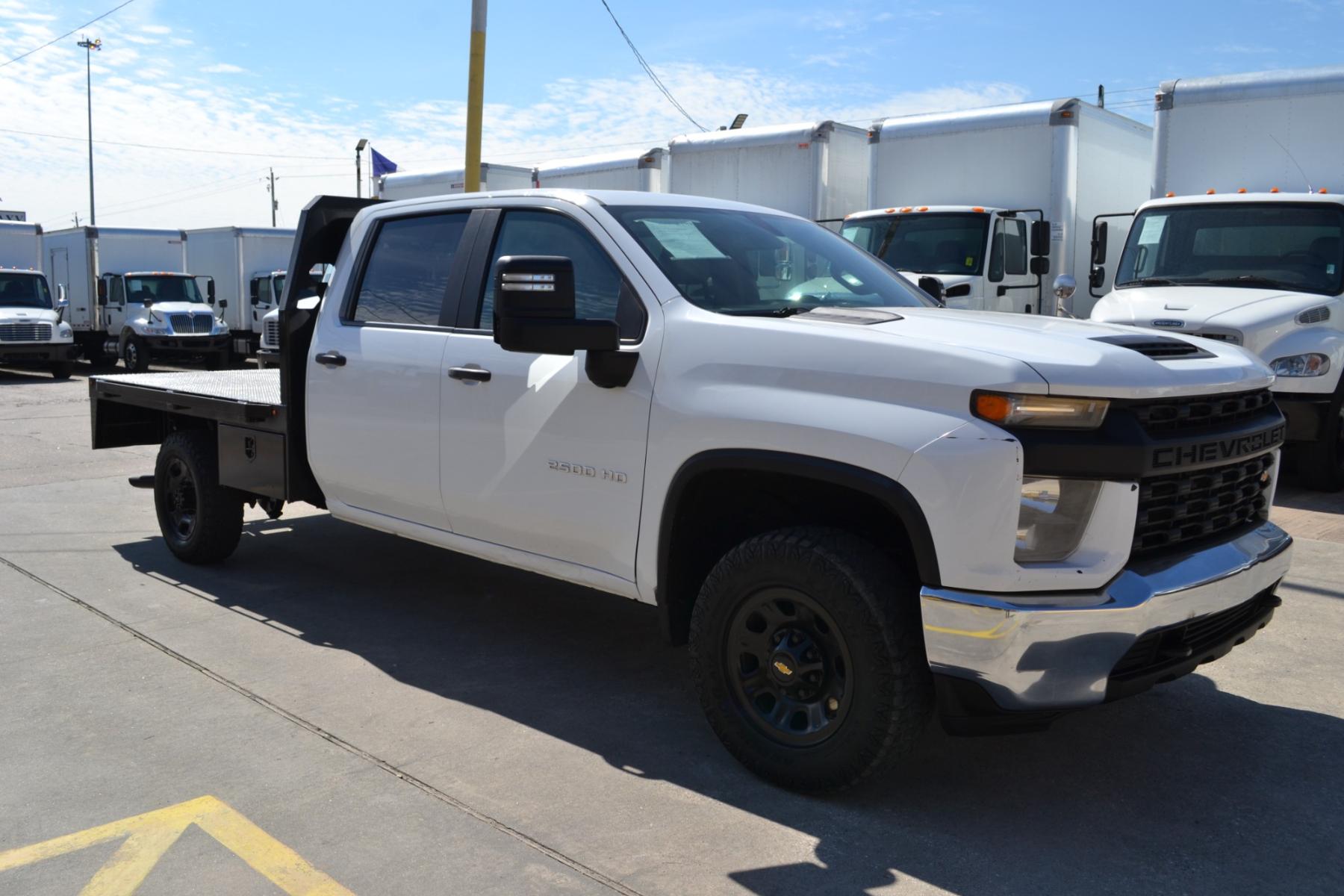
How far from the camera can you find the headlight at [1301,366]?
9.38m

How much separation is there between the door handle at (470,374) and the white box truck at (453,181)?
13.5 meters

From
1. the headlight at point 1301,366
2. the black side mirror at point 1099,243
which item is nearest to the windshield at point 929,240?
the black side mirror at point 1099,243

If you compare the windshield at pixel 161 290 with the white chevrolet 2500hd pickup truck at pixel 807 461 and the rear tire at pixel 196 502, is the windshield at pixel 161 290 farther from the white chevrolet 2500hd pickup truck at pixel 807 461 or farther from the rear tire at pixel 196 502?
the white chevrolet 2500hd pickup truck at pixel 807 461

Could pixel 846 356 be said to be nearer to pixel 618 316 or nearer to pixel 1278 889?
pixel 618 316

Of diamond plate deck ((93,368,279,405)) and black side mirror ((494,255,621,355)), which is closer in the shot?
black side mirror ((494,255,621,355))

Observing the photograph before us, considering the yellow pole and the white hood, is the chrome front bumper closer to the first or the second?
the white hood

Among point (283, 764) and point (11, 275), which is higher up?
point (11, 275)

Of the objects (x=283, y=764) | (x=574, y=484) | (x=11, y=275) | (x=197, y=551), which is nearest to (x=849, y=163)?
(x=197, y=551)

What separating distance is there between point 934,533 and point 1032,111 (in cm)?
1016

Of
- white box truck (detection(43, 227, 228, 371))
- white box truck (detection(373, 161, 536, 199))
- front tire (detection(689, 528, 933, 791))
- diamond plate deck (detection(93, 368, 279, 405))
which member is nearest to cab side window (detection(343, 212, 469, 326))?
diamond plate deck (detection(93, 368, 279, 405))

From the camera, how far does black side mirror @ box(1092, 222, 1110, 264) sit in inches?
448

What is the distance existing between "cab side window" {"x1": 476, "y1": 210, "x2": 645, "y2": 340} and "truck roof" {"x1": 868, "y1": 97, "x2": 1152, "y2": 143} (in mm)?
8889

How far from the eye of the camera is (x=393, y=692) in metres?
4.68

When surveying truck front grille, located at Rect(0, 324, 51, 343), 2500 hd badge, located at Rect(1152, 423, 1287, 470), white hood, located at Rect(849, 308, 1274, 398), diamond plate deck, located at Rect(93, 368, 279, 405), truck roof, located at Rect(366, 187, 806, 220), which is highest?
truck roof, located at Rect(366, 187, 806, 220)
